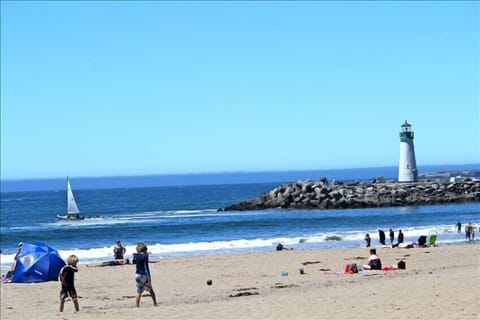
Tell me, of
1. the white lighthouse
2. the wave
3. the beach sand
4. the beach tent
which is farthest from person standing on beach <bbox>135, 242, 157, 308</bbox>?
the white lighthouse

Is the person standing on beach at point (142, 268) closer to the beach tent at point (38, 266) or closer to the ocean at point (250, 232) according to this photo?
the beach tent at point (38, 266)

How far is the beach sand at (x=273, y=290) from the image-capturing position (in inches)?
547

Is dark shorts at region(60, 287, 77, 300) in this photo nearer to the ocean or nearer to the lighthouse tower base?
the ocean

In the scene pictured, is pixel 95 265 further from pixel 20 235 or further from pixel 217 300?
pixel 20 235

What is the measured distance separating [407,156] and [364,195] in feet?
24.4

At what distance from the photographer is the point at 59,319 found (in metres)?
14.9

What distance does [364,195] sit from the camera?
7375cm

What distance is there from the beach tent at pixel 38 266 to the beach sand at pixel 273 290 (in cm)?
42

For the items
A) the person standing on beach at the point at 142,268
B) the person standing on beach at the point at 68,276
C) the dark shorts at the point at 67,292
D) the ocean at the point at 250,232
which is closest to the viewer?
the person standing on beach at the point at 142,268

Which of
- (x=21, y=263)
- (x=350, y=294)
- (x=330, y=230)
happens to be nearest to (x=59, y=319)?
(x=350, y=294)

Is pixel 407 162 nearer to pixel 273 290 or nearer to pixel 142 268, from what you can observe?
pixel 273 290

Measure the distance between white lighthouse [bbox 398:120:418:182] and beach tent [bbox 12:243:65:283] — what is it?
5732 cm

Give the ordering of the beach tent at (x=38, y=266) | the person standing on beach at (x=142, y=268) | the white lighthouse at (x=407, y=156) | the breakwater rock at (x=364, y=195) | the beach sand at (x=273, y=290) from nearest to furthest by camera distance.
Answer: the beach sand at (x=273, y=290) < the person standing on beach at (x=142, y=268) < the beach tent at (x=38, y=266) < the breakwater rock at (x=364, y=195) < the white lighthouse at (x=407, y=156)

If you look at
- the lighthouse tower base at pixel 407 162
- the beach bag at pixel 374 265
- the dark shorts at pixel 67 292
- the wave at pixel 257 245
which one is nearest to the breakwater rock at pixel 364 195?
the lighthouse tower base at pixel 407 162
